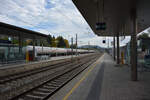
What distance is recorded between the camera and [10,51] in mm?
16844

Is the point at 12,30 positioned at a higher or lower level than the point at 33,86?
higher

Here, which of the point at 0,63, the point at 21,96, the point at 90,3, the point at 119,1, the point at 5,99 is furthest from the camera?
the point at 0,63

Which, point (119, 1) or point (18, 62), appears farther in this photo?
point (18, 62)

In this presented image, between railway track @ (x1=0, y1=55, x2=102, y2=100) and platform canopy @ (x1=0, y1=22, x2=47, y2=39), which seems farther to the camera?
platform canopy @ (x1=0, y1=22, x2=47, y2=39)

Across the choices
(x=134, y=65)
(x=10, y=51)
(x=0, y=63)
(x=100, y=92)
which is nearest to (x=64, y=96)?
(x=100, y=92)

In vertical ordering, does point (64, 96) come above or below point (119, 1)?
below

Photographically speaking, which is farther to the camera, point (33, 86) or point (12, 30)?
point (12, 30)

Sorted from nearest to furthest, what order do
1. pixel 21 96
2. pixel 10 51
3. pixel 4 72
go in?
pixel 21 96
pixel 4 72
pixel 10 51

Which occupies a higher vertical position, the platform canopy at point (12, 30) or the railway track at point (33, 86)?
the platform canopy at point (12, 30)

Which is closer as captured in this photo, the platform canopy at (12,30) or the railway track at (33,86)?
the railway track at (33,86)

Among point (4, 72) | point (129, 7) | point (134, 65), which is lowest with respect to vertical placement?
point (4, 72)

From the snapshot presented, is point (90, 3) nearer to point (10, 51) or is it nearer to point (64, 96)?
point (64, 96)

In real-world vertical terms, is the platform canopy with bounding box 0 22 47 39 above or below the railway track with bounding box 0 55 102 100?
above

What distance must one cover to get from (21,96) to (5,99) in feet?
2.12
